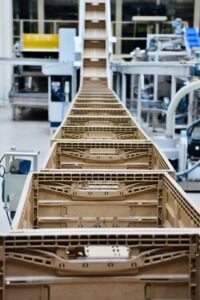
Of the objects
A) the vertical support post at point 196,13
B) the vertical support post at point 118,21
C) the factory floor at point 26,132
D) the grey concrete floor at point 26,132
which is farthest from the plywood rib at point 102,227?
the vertical support post at point 196,13

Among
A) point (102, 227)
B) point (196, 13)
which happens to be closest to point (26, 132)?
point (196, 13)

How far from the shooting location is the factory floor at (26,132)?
11.4 m

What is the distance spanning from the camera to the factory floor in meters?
11.4

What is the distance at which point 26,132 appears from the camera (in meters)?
13.5

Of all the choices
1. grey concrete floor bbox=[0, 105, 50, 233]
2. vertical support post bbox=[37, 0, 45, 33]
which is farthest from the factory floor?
vertical support post bbox=[37, 0, 45, 33]

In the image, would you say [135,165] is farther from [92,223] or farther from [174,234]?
[174,234]

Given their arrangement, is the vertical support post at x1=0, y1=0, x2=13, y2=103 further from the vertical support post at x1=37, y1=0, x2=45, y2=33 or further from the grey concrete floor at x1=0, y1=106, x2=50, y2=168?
the vertical support post at x1=37, y1=0, x2=45, y2=33

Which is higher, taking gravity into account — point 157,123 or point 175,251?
point 175,251

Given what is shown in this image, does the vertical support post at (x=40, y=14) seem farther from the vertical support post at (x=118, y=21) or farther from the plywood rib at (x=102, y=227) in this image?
the plywood rib at (x=102, y=227)

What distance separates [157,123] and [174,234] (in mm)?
12072

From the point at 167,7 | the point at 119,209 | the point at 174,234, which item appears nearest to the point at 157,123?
the point at 167,7

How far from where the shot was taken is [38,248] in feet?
5.88

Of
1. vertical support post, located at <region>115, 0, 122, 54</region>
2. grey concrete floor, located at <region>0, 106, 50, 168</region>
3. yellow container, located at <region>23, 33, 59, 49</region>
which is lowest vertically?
grey concrete floor, located at <region>0, 106, 50, 168</region>

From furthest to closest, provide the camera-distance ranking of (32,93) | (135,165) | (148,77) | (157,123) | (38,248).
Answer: (148,77) → (32,93) → (157,123) → (135,165) → (38,248)
